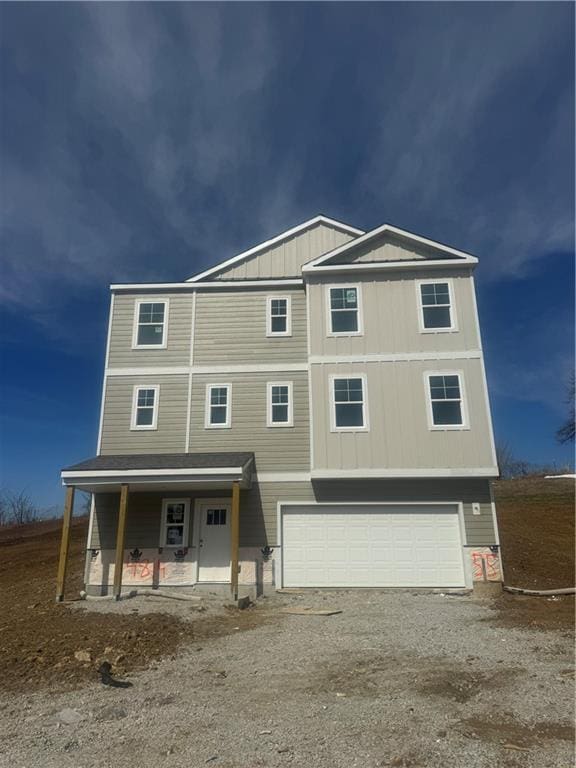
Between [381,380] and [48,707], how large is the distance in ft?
32.2

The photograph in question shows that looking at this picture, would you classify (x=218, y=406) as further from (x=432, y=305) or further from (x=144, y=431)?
(x=432, y=305)

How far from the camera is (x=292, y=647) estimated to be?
745 cm

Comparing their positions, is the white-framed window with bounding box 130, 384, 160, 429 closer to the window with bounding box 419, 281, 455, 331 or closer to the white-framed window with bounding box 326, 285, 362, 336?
the white-framed window with bounding box 326, 285, 362, 336

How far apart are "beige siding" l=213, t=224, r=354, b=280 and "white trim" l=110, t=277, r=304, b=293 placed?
2.17ft

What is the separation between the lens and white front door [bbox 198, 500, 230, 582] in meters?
12.2

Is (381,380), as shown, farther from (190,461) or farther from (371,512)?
(190,461)

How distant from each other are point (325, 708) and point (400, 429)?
8.03 m

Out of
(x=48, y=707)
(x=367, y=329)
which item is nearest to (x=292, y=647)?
(x=48, y=707)

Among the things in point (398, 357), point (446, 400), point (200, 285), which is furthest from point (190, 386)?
point (446, 400)

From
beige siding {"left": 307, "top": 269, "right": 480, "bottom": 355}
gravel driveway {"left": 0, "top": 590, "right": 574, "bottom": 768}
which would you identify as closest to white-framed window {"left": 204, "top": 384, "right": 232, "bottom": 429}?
beige siding {"left": 307, "top": 269, "right": 480, "bottom": 355}

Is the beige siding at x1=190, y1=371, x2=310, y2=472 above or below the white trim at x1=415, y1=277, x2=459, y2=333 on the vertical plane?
below

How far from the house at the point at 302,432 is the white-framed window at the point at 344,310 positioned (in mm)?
42

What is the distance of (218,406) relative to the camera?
1351cm

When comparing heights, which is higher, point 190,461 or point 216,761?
point 190,461
